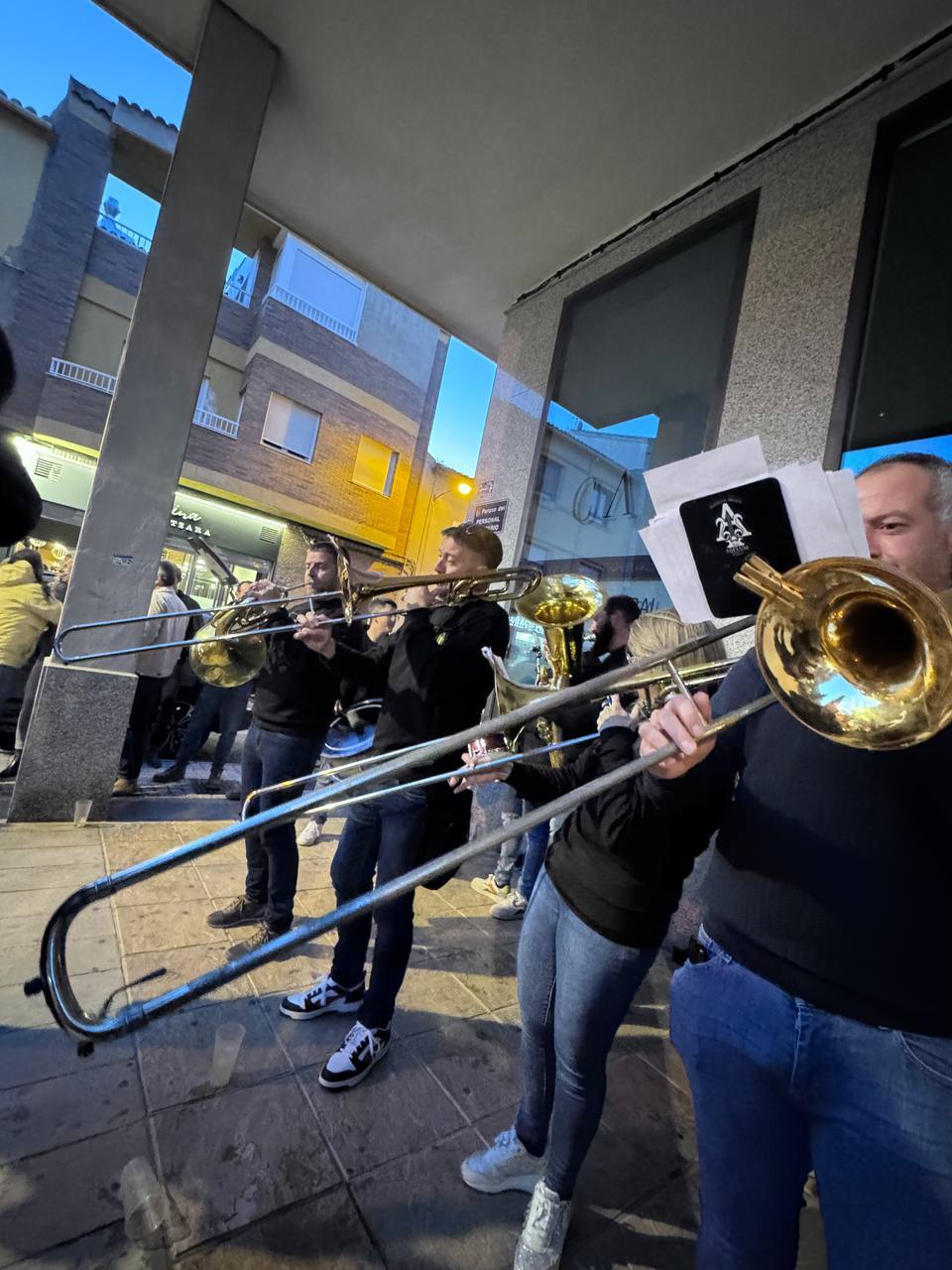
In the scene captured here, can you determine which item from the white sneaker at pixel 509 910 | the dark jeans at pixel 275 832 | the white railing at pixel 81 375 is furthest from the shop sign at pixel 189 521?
the white sneaker at pixel 509 910

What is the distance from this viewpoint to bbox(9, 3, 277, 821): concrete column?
12.7 feet

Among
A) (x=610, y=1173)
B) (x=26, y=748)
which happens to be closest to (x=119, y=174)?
(x=26, y=748)

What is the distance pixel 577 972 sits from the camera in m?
1.54

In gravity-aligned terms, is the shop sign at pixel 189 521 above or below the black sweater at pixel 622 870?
above

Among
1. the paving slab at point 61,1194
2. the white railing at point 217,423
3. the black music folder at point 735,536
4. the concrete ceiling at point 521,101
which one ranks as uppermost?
the white railing at point 217,423

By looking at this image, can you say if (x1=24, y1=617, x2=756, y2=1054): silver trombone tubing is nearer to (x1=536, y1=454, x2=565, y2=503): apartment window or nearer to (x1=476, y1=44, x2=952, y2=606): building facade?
(x1=476, y1=44, x2=952, y2=606): building facade

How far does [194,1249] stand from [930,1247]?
5.57 feet

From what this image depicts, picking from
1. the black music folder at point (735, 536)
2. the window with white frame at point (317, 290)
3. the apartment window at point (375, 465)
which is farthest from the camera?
the apartment window at point (375, 465)

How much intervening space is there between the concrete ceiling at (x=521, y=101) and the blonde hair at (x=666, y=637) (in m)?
3.92

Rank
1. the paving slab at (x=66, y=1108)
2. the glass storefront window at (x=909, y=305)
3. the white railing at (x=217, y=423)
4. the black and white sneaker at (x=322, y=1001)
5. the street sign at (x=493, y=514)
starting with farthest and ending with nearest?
the white railing at (x=217, y=423) → the street sign at (x=493, y=514) → the glass storefront window at (x=909, y=305) → the black and white sneaker at (x=322, y=1001) → the paving slab at (x=66, y=1108)

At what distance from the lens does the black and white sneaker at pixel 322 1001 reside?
2395 millimetres

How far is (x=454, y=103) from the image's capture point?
4246 millimetres

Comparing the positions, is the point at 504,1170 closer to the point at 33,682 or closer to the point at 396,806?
the point at 396,806

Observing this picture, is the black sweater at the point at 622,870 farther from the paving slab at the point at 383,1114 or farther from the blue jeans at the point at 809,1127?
the paving slab at the point at 383,1114
